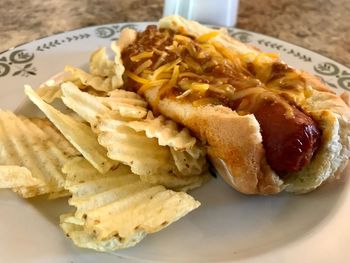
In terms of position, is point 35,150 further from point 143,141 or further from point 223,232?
point 223,232

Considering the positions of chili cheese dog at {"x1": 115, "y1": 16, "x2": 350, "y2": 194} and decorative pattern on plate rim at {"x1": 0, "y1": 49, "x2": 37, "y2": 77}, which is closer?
chili cheese dog at {"x1": 115, "y1": 16, "x2": 350, "y2": 194}

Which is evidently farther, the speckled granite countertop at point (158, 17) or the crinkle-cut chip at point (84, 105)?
the speckled granite countertop at point (158, 17)

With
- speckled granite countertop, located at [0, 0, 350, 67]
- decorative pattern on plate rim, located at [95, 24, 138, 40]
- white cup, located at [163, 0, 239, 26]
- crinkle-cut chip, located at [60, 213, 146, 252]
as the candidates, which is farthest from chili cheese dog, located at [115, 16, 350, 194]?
speckled granite countertop, located at [0, 0, 350, 67]

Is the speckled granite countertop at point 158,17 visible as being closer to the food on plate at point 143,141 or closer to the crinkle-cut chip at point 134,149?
the food on plate at point 143,141

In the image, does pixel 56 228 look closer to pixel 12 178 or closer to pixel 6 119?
pixel 12 178

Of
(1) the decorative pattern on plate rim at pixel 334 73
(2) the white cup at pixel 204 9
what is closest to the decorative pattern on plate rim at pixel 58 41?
(2) the white cup at pixel 204 9

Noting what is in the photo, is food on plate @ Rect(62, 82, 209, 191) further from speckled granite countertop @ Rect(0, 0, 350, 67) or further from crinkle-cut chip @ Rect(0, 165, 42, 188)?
speckled granite countertop @ Rect(0, 0, 350, 67)

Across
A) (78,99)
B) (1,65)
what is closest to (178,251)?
(78,99)
